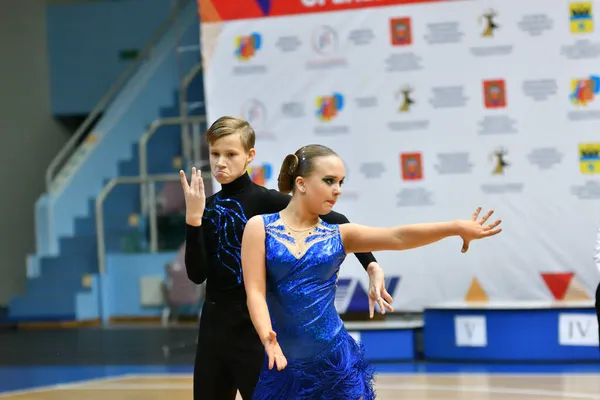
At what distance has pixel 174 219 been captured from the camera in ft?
46.0

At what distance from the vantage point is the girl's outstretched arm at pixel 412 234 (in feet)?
11.8

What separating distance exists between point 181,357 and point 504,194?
3731mm

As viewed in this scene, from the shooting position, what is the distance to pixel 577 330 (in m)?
9.34

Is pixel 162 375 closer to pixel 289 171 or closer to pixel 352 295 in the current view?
pixel 352 295

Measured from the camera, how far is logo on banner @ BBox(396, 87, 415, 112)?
10.1m

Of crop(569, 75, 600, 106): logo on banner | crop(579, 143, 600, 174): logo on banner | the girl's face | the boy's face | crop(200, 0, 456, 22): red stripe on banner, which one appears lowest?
the girl's face

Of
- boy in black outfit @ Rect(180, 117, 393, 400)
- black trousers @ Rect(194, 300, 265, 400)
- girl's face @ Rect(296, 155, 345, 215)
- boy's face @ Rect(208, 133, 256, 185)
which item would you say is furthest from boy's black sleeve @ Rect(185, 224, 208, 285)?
girl's face @ Rect(296, 155, 345, 215)

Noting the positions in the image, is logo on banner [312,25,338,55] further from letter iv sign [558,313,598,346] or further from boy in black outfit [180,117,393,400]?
boy in black outfit [180,117,393,400]

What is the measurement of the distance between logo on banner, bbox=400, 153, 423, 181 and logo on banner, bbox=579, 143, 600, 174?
1.47 m

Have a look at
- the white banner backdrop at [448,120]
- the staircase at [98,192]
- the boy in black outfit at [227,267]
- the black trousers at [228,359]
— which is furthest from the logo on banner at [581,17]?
the black trousers at [228,359]

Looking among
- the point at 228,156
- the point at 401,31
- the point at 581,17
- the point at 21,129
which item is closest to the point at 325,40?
the point at 401,31

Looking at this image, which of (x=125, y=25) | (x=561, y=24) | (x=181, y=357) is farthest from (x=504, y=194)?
(x=125, y=25)

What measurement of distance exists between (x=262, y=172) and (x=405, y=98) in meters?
1.59

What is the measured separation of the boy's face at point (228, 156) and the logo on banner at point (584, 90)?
582 cm
